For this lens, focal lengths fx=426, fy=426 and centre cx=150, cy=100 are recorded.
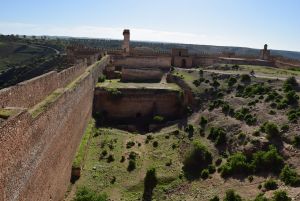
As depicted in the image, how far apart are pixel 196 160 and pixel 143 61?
884 inches

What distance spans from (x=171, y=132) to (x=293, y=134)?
351 inches

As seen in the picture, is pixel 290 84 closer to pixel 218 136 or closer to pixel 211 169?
pixel 218 136

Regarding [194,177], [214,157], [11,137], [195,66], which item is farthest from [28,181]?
[195,66]

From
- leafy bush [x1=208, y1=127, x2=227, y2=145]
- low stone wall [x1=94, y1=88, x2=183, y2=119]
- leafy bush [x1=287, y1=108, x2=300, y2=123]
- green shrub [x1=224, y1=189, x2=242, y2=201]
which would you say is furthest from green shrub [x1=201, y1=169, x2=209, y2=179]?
low stone wall [x1=94, y1=88, x2=183, y2=119]

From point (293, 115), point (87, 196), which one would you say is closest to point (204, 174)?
point (293, 115)

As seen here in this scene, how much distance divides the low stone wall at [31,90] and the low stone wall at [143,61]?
23.1 meters

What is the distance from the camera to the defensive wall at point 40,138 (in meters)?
10.6

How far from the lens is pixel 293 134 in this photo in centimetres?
2477

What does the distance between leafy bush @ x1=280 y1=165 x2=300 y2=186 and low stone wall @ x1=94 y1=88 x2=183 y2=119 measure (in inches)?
599

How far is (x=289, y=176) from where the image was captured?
21.0 meters

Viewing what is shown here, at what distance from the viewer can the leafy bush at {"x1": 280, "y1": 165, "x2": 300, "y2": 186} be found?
2040cm

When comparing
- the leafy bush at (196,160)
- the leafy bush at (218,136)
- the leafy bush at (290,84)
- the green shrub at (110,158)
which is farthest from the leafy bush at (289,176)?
the leafy bush at (290,84)

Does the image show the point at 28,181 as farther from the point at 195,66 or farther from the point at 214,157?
the point at 195,66

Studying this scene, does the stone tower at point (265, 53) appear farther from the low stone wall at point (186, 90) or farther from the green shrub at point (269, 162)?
the green shrub at point (269, 162)
